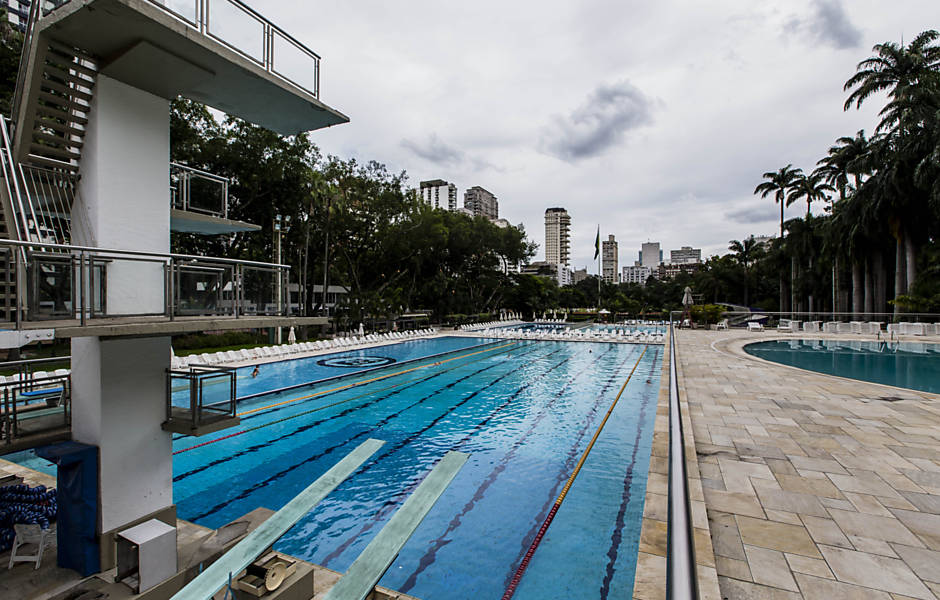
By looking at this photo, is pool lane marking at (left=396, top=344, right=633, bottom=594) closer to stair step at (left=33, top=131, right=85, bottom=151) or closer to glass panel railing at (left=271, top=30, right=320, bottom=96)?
stair step at (left=33, top=131, right=85, bottom=151)

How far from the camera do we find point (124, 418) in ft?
12.7

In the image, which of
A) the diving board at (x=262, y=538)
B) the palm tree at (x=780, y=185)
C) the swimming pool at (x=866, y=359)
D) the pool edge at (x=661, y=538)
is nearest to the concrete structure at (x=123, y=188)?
the diving board at (x=262, y=538)

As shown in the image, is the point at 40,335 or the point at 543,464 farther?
the point at 543,464

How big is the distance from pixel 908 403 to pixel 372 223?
23754mm

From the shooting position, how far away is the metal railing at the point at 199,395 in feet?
13.7

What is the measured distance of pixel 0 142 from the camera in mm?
5199

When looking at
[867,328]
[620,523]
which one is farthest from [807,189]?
[620,523]

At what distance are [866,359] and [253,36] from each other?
74.5ft

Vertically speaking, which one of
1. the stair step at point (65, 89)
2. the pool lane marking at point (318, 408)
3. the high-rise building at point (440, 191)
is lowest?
the pool lane marking at point (318, 408)

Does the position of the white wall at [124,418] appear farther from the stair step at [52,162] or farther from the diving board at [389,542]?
the diving board at [389,542]

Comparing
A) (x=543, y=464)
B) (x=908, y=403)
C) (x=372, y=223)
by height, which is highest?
(x=372, y=223)

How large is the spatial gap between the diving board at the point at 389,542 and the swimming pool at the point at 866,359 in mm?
14522

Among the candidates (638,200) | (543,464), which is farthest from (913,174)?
(543,464)

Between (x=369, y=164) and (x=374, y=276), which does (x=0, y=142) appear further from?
(x=374, y=276)
